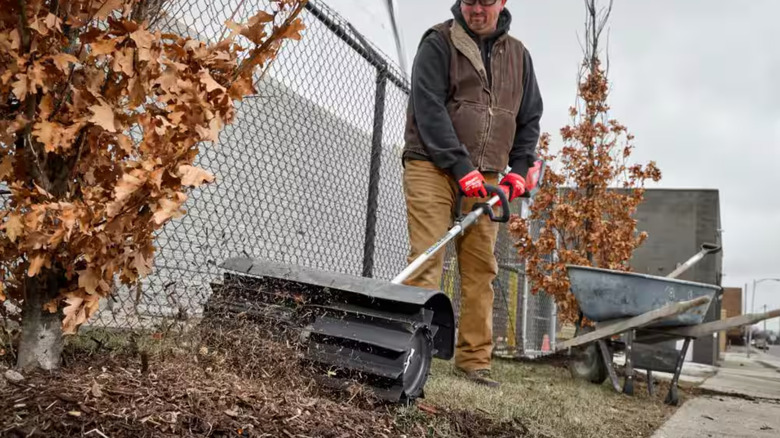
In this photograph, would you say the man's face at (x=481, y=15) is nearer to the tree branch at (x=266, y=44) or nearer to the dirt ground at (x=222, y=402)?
the tree branch at (x=266, y=44)

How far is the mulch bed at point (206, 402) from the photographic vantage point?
1.58 metres

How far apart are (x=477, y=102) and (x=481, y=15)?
1.61ft

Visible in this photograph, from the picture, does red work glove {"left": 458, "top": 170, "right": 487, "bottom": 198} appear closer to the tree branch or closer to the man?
the man

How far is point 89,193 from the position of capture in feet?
5.84

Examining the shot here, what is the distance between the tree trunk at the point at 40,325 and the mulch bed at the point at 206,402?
0.07m

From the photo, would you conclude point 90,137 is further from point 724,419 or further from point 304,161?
point 724,419

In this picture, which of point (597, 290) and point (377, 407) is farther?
point (597, 290)

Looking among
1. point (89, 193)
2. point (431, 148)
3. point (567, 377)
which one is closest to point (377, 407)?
point (89, 193)

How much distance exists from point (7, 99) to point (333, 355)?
130 centimetres

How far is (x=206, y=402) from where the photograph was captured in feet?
5.91

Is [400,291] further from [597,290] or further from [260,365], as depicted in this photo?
[597,290]

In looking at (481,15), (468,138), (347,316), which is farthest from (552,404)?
(481,15)

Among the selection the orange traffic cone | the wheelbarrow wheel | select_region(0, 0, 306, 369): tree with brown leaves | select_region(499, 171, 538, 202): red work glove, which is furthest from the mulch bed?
the orange traffic cone

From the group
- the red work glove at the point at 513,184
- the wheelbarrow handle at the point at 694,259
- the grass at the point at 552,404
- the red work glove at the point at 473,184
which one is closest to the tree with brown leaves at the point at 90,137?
the grass at the point at 552,404
